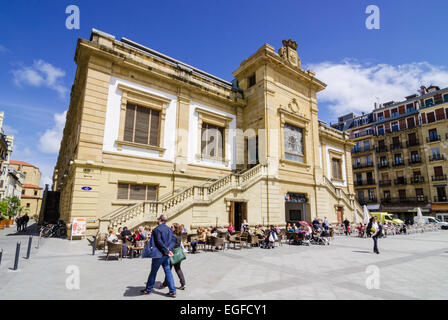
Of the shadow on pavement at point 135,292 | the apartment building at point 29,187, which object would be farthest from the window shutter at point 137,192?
the apartment building at point 29,187

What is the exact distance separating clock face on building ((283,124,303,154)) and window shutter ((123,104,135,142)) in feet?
40.7

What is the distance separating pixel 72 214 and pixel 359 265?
1321 centimetres

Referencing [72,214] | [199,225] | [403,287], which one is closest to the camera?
[403,287]

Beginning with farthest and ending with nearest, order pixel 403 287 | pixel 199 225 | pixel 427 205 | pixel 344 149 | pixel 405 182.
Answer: pixel 405 182, pixel 427 205, pixel 344 149, pixel 199 225, pixel 403 287

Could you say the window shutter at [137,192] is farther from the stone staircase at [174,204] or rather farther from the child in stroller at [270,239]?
the child in stroller at [270,239]

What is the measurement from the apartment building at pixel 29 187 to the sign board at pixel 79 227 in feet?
211

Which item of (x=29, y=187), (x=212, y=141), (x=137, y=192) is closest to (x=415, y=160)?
(x=212, y=141)

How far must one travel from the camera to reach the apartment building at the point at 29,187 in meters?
66.1

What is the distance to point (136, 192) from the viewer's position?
15422 mm

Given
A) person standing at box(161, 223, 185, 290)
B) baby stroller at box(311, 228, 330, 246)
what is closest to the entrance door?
baby stroller at box(311, 228, 330, 246)
